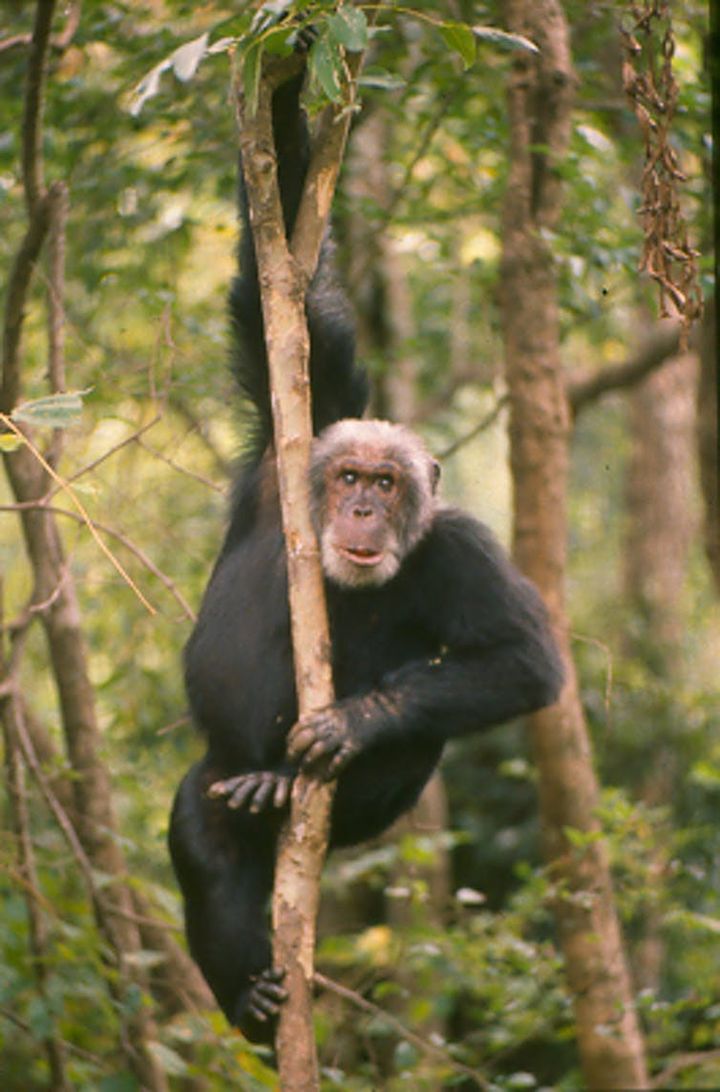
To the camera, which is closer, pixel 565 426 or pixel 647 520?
pixel 565 426

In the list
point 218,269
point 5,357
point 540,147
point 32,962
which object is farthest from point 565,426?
point 218,269

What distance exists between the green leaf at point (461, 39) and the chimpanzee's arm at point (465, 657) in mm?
A: 1825

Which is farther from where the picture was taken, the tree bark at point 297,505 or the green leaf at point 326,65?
the tree bark at point 297,505

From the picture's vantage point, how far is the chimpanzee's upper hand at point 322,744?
11.6 feet

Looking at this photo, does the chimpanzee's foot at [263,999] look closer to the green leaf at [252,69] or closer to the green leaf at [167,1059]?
the green leaf at [167,1059]

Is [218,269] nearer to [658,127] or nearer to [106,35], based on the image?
[106,35]

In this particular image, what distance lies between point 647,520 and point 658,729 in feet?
11.1

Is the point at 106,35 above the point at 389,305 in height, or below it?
above

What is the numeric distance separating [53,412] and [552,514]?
3544 mm

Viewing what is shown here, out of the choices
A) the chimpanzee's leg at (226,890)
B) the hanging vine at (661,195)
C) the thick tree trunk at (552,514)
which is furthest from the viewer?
the thick tree trunk at (552,514)

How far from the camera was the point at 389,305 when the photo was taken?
28.6 feet

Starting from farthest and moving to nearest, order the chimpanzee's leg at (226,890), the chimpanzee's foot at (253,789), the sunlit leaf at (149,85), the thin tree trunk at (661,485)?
the thin tree trunk at (661,485) < the chimpanzee's leg at (226,890) < the chimpanzee's foot at (253,789) < the sunlit leaf at (149,85)

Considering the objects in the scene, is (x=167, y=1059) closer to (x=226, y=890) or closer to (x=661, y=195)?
(x=226, y=890)

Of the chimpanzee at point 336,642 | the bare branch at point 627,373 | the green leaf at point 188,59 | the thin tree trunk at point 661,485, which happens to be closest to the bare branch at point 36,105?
the chimpanzee at point 336,642
